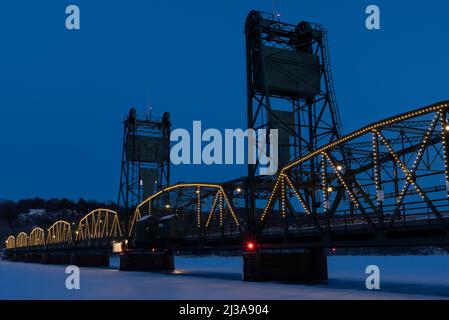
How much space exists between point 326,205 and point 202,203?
28512mm

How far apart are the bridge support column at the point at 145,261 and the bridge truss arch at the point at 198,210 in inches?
188

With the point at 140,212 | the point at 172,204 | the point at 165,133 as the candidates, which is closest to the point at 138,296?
the point at 172,204

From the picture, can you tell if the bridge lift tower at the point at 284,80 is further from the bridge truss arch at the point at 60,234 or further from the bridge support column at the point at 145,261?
the bridge truss arch at the point at 60,234

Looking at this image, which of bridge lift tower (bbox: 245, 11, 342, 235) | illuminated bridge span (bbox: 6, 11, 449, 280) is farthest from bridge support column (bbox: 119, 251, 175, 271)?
bridge lift tower (bbox: 245, 11, 342, 235)

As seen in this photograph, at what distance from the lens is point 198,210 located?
2450 inches

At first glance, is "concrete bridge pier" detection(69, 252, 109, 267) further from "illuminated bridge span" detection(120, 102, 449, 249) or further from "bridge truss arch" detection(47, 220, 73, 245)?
"illuminated bridge span" detection(120, 102, 449, 249)

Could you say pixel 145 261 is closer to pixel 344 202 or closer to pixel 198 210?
pixel 198 210

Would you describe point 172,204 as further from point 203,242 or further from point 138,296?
point 138,296

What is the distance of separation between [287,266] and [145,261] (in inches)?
1497

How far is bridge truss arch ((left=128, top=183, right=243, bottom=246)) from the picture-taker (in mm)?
54375

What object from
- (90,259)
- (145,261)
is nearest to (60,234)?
(90,259)

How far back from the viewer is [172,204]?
7850cm

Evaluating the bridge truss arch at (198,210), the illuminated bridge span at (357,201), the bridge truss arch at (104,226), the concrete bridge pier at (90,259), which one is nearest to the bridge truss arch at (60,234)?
the bridge truss arch at (104,226)

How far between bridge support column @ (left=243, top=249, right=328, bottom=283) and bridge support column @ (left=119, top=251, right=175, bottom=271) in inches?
1329
